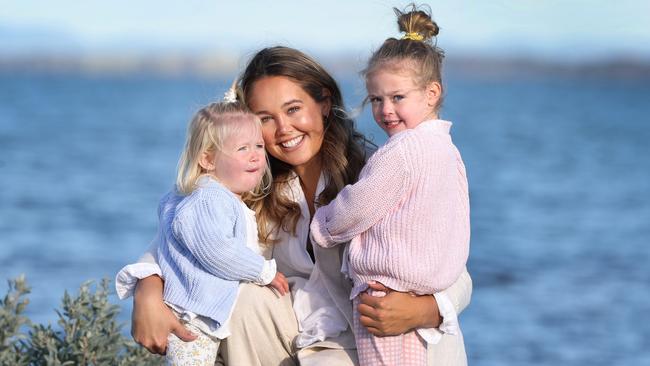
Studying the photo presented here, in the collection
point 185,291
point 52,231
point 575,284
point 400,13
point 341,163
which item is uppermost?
point 52,231

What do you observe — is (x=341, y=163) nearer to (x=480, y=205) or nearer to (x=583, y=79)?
(x=480, y=205)

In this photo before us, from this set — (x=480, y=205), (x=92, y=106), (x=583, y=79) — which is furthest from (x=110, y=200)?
(x=583, y=79)

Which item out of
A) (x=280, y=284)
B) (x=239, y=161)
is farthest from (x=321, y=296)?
(x=239, y=161)

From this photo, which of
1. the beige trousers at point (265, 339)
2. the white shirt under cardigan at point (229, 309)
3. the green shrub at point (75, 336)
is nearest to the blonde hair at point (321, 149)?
the white shirt under cardigan at point (229, 309)

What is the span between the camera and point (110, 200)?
2092 cm

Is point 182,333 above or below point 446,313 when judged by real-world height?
below

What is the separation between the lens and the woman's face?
4.39 metres

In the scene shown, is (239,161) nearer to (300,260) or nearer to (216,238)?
(216,238)

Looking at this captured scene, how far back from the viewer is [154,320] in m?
3.91

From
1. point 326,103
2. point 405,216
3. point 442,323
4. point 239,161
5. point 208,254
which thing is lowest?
point 442,323

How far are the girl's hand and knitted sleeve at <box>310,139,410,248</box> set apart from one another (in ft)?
1.07

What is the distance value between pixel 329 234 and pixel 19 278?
53.6 inches

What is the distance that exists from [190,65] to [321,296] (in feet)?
341

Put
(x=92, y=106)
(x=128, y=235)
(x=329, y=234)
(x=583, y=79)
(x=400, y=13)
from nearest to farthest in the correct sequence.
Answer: (x=329, y=234)
(x=400, y=13)
(x=128, y=235)
(x=92, y=106)
(x=583, y=79)
